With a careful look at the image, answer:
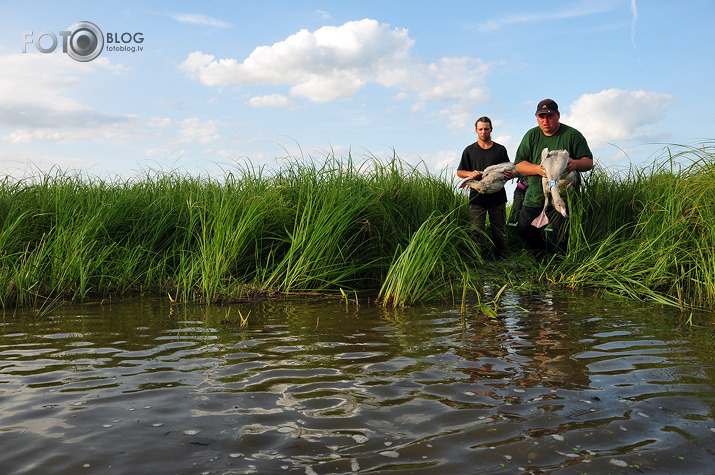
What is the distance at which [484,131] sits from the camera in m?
6.96

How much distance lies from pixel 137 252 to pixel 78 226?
70 centimetres

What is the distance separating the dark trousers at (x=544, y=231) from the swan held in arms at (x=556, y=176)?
0.33 m

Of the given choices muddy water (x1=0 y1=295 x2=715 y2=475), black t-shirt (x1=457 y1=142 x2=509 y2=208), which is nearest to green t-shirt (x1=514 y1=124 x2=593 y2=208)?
black t-shirt (x1=457 y1=142 x2=509 y2=208)

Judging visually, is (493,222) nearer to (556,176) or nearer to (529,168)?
(529,168)

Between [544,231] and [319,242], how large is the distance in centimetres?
306

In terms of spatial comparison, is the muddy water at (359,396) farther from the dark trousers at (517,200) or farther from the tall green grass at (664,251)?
the dark trousers at (517,200)

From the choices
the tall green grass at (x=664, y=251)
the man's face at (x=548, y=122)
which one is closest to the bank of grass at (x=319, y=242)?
the tall green grass at (x=664, y=251)

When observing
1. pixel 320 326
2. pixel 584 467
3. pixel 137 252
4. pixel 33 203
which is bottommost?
pixel 584 467

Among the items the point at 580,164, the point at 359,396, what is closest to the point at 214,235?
the point at 359,396

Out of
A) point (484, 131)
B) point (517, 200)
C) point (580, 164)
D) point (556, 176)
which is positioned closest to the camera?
point (556, 176)

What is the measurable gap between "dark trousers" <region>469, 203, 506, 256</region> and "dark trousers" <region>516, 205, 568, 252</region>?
568 mm

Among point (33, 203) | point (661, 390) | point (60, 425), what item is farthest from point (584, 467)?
point (33, 203)

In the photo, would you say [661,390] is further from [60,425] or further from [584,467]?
[60,425]

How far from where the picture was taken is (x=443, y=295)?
204 inches
